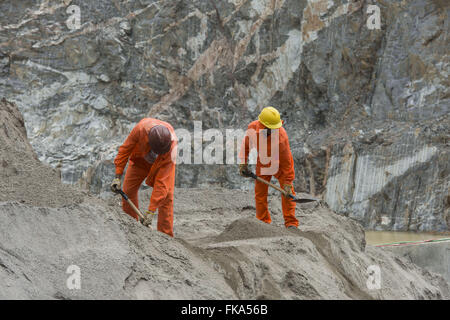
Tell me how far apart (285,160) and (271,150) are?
199 mm

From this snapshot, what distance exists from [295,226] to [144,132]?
2082 mm

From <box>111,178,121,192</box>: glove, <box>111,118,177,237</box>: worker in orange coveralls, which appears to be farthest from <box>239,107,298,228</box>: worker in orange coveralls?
<box>111,178,121,192</box>: glove

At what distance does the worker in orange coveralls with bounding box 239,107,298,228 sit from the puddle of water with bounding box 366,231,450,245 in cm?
457

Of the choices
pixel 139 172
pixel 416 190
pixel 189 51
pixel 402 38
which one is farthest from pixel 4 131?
pixel 189 51

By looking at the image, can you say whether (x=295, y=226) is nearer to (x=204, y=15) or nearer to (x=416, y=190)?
(x=416, y=190)

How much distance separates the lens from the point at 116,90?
54.7ft

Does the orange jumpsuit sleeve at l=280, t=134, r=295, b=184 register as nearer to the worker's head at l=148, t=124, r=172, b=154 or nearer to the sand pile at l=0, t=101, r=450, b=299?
the sand pile at l=0, t=101, r=450, b=299

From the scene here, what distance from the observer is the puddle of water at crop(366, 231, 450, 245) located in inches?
401

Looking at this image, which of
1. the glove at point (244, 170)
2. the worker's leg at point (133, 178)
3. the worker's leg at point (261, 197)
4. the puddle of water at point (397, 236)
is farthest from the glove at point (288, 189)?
the puddle of water at point (397, 236)

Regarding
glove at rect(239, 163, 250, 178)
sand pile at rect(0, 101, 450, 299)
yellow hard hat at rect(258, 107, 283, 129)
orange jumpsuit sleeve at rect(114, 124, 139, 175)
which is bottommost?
sand pile at rect(0, 101, 450, 299)

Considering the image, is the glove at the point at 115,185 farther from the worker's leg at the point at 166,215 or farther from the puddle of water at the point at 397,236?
the puddle of water at the point at 397,236

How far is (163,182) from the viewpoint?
16.8 feet

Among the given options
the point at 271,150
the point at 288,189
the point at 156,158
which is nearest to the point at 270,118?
the point at 271,150

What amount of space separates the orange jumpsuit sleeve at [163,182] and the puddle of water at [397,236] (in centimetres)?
591
